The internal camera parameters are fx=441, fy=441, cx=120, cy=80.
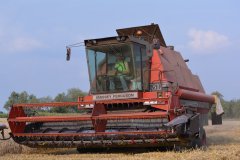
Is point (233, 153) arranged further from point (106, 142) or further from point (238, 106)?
Answer: point (238, 106)

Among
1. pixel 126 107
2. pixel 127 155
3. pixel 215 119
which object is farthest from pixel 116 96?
pixel 215 119

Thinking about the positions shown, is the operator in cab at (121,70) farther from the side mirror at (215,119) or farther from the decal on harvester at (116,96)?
the side mirror at (215,119)

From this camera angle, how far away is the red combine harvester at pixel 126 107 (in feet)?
23.8

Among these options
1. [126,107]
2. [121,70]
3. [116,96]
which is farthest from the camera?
[121,70]

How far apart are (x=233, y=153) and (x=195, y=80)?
573cm

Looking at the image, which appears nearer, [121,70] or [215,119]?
[121,70]

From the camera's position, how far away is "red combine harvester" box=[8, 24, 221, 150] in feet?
23.8

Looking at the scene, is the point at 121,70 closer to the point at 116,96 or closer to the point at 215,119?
the point at 116,96

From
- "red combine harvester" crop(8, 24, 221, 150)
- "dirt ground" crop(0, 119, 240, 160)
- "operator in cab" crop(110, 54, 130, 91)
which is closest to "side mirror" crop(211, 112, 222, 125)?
"red combine harvester" crop(8, 24, 221, 150)

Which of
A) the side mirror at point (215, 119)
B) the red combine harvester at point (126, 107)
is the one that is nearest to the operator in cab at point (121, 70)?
the red combine harvester at point (126, 107)

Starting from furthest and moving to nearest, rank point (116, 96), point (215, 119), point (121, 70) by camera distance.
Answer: point (215, 119)
point (121, 70)
point (116, 96)

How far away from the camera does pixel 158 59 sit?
371 inches

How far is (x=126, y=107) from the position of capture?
8.91m

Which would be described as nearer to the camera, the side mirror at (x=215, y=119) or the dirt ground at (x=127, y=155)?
the dirt ground at (x=127, y=155)
